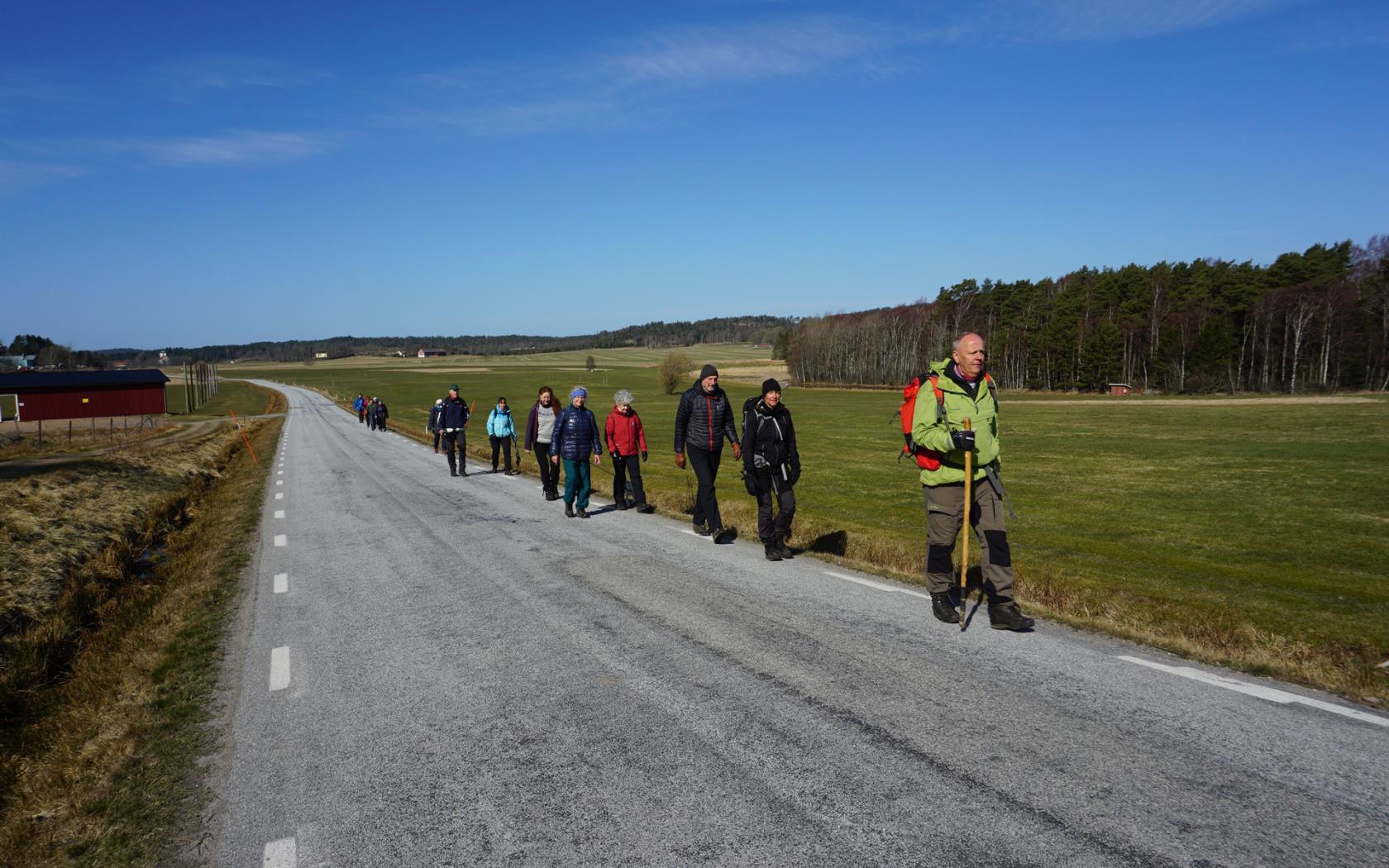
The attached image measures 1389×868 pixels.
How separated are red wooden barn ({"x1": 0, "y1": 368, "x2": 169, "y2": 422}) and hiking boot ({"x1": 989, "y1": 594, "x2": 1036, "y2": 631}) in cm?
8388

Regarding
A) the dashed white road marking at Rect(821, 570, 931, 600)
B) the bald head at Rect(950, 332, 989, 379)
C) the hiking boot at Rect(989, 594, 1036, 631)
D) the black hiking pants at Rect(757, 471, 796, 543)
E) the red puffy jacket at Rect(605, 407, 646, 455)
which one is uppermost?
the bald head at Rect(950, 332, 989, 379)

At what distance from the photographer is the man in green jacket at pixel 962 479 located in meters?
6.80

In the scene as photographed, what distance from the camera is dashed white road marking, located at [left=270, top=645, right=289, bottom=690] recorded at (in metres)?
6.00

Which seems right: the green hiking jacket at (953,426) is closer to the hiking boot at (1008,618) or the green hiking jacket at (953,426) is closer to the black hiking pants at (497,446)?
the hiking boot at (1008,618)

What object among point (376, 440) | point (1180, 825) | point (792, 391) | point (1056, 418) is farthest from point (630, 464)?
point (792, 391)

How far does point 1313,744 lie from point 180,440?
44.3 metres

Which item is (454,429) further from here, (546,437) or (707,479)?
(707,479)

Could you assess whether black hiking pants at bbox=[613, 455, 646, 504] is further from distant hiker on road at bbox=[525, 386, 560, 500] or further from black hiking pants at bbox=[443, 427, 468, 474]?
black hiking pants at bbox=[443, 427, 468, 474]

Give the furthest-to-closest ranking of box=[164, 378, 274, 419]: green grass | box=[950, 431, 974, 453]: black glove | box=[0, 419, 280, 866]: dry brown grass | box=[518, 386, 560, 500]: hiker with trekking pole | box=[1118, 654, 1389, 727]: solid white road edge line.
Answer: box=[164, 378, 274, 419]: green grass < box=[518, 386, 560, 500]: hiker with trekking pole < box=[950, 431, 974, 453]: black glove < box=[1118, 654, 1389, 727]: solid white road edge line < box=[0, 419, 280, 866]: dry brown grass

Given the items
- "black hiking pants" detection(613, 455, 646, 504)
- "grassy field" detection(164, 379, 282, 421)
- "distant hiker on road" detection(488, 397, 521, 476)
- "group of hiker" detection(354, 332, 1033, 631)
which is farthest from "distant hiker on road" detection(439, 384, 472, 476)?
"grassy field" detection(164, 379, 282, 421)

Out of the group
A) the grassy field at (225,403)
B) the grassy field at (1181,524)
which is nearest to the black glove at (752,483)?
the grassy field at (1181,524)

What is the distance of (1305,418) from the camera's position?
43250mm

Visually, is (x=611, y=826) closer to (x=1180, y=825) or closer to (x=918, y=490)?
(x=1180, y=825)

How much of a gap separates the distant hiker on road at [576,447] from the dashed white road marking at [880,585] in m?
5.45
